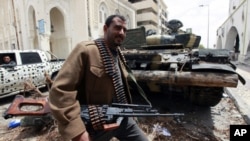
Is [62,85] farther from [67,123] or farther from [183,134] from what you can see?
[183,134]

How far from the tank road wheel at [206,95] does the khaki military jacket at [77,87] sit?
2.60 metres

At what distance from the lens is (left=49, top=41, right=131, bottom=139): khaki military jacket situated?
1366 millimetres

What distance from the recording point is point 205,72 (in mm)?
3436

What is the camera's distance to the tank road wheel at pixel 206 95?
3.75m

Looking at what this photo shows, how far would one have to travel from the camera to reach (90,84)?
1566mm

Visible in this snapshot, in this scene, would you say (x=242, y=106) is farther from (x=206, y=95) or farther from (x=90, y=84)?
(x=90, y=84)

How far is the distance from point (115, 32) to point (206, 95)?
283 cm

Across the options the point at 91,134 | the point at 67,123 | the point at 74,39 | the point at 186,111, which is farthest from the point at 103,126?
the point at 74,39

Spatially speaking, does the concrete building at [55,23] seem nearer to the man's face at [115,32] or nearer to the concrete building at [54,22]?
the concrete building at [54,22]

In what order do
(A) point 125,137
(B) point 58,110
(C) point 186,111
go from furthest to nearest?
(C) point 186,111
(A) point 125,137
(B) point 58,110

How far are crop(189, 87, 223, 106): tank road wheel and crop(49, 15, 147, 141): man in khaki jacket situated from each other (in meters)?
2.32

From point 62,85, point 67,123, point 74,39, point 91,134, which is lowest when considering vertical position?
point 91,134

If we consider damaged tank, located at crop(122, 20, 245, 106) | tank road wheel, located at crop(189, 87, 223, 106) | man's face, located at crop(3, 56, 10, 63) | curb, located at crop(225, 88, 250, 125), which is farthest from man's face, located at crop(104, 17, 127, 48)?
man's face, located at crop(3, 56, 10, 63)

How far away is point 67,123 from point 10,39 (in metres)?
22.6
